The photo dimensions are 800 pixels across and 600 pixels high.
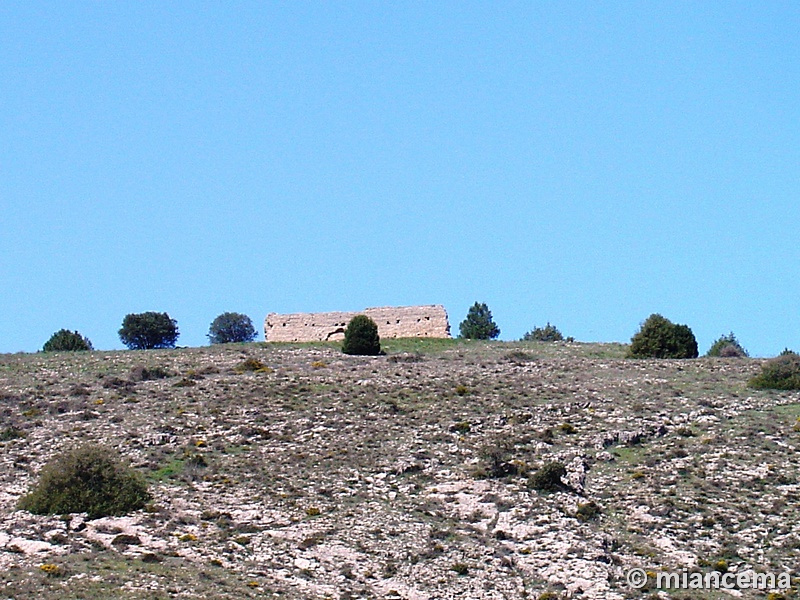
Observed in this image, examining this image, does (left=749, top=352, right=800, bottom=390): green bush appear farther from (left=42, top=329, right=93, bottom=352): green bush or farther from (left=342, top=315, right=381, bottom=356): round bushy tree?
(left=42, top=329, right=93, bottom=352): green bush

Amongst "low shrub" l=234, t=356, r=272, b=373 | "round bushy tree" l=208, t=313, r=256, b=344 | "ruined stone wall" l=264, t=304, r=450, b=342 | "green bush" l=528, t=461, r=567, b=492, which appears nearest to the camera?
"green bush" l=528, t=461, r=567, b=492

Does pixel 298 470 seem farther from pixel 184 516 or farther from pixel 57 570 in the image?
pixel 57 570

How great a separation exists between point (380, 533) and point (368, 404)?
13.7m

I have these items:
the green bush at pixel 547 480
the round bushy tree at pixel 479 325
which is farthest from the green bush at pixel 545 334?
the green bush at pixel 547 480

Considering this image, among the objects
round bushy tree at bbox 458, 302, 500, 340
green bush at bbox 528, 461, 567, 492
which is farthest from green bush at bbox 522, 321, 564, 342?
green bush at bbox 528, 461, 567, 492

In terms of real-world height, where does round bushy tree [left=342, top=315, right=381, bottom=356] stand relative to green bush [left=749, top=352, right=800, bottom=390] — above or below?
above

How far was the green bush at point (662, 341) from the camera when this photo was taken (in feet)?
199

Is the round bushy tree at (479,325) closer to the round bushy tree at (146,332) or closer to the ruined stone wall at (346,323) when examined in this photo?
the ruined stone wall at (346,323)

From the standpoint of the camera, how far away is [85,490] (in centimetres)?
3391

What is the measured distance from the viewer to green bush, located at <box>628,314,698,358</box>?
60719 mm

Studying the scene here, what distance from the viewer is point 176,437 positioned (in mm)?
41906

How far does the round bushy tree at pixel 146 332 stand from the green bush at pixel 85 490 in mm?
35935

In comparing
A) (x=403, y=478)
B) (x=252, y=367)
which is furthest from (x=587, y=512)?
(x=252, y=367)

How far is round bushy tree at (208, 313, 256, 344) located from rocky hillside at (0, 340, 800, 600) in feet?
89.2
